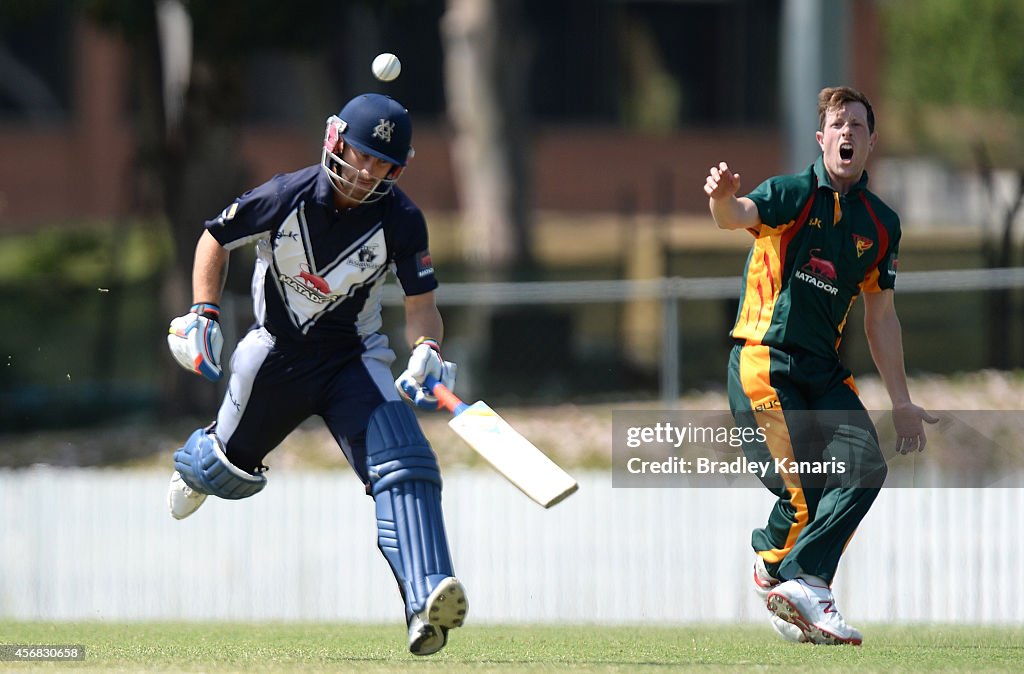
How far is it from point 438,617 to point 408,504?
44 cm

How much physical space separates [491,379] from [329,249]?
9.49 metres

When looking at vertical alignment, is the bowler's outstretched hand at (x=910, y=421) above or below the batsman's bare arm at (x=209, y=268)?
below

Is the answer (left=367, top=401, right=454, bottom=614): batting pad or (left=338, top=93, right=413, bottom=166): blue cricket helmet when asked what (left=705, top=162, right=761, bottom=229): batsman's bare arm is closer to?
(left=338, top=93, right=413, bottom=166): blue cricket helmet

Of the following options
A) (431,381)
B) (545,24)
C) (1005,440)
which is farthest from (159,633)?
(545,24)

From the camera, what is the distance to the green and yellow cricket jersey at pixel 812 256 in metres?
6.42

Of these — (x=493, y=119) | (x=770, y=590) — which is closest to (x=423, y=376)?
(x=770, y=590)

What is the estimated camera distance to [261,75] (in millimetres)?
29328

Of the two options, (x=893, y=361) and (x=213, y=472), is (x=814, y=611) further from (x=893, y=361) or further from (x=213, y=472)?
(x=213, y=472)

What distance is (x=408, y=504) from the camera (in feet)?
19.8

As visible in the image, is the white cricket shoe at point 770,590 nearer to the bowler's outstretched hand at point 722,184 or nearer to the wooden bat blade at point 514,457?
the wooden bat blade at point 514,457

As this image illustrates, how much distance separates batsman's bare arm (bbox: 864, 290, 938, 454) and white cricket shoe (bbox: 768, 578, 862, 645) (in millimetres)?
710

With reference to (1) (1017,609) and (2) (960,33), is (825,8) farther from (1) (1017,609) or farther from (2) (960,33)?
(2) (960,33)

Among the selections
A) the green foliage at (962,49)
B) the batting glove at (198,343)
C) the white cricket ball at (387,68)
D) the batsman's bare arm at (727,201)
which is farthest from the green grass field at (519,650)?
the green foliage at (962,49)

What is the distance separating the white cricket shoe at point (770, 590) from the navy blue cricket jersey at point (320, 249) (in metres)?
1.69
